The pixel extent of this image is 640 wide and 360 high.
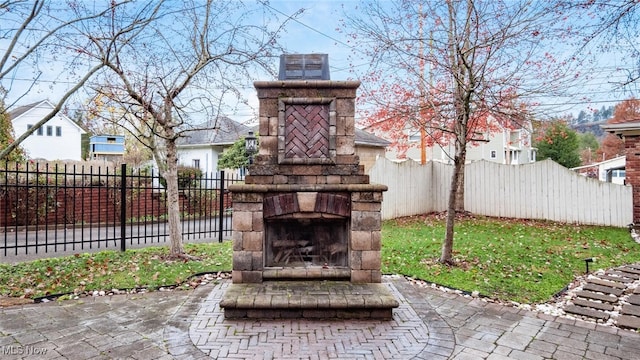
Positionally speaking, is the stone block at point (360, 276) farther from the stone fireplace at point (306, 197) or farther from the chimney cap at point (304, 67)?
the chimney cap at point (304, 67)

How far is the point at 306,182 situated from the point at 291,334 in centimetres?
189

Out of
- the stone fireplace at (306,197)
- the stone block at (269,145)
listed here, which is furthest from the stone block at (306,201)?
the stone block at (269,145)

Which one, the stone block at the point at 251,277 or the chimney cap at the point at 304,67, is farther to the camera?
the chimney cap at the point at 304,67

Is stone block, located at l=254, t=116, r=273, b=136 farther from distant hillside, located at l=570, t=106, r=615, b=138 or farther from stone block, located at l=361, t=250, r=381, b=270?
distant hillside, located at l=570, t=106, r=615, b=138

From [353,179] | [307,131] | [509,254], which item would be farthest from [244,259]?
[509,254]

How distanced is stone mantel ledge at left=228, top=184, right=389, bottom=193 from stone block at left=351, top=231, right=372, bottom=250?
1.85 ft

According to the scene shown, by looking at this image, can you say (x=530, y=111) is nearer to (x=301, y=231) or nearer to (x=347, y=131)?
(x=347, y=131)

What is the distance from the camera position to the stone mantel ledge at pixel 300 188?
4566mm

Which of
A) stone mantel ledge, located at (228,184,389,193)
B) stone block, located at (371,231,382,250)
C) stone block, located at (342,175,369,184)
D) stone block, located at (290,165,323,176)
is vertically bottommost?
stone block, located at (371,231,382,250)

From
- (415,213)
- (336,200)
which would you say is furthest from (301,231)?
(415,213)

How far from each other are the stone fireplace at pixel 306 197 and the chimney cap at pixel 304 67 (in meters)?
0.27

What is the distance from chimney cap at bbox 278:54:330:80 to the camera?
16.4 ft

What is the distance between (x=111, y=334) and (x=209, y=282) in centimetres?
197

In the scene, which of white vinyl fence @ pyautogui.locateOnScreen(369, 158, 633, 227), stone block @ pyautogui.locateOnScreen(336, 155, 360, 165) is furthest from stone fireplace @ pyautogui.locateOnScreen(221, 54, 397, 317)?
white vinyl fence @ pyautogui.locateOnScreen(369, 158, 633, 227)
